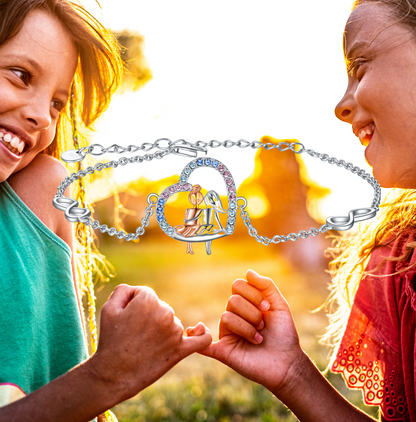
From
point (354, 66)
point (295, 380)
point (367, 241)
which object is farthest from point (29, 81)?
point (367, 241)

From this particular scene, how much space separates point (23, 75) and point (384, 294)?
1476 millimetres

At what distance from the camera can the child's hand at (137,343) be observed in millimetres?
1180

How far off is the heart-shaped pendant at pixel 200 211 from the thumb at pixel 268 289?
17cm

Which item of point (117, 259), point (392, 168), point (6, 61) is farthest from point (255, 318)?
point (117, 259)

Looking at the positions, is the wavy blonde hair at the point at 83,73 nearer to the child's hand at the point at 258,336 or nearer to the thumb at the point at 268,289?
the child's hand at the point at 258,336

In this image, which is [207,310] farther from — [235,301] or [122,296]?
[122,296]

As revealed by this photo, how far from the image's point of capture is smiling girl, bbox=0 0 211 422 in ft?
3.84

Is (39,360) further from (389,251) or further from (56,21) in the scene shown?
(389,251)

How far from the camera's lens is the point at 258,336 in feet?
4.65

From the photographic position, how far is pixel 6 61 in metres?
1.26

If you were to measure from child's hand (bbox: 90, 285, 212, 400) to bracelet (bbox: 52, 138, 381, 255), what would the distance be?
0.77ft

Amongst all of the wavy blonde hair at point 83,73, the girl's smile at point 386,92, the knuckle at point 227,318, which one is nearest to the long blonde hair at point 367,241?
the girl's smile at point 386,92

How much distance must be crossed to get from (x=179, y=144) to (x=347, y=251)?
97 centimetres

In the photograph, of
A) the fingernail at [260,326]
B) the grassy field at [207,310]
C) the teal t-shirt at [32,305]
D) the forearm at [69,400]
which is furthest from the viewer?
the grassy field at [207,310]
